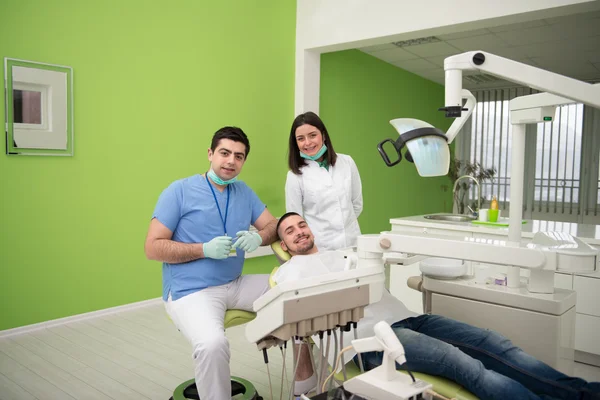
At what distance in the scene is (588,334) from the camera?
2.70 meters

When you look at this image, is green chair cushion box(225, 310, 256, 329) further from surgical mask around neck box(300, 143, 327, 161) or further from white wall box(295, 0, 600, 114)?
white wall box(295, 0, 600, 114)

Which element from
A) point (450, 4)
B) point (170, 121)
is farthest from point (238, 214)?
point (450, 4)

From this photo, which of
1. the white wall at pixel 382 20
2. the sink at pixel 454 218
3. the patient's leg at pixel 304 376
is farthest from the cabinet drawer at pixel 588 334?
the white wall at pixel 382 20

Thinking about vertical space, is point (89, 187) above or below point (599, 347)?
above

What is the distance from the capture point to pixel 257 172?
429cm

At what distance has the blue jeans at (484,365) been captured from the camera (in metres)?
1.35

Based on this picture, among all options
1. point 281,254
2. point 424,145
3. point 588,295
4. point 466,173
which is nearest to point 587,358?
point 588,295

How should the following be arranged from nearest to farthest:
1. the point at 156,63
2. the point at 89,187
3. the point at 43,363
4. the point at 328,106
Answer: the point at 43,363 → the point at 89,187 → the point at 156,63 → the point at 328,106

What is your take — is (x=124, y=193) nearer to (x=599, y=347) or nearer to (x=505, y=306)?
(x=505, y=306)

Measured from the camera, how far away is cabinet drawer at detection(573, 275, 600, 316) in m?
2.67

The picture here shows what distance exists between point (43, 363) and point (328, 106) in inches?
140

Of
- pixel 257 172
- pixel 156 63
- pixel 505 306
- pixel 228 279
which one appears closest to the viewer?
pixel 505 306

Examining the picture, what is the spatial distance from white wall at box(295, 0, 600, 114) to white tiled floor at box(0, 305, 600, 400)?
2.29 meters

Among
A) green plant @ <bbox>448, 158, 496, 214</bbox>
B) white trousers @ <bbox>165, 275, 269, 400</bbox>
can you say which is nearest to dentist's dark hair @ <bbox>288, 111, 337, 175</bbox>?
white trousers @ <bbox>165, 275, 269, 400</bbox>
